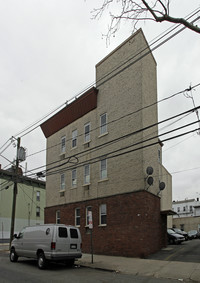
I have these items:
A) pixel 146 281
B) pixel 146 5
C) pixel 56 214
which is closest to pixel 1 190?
pixel 56 214

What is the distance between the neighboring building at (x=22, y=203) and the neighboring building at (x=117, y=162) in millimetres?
18133

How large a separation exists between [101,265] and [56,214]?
1126 centimetres

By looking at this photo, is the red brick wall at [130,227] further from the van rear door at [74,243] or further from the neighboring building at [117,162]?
the van rear door at [74,243]

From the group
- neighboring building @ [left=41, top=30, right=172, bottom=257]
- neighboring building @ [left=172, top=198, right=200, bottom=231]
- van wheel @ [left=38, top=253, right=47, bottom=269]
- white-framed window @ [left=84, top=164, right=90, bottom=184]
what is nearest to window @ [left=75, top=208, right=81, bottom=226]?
neighboring building @ [left=41, top=30, right=172, bottom=257]

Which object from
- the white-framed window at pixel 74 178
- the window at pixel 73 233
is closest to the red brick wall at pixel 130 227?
the white-framed window at pixel 74 178

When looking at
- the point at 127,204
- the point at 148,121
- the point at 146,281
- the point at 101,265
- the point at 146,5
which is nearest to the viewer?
the point at 146,5

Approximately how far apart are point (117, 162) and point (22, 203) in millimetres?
28982

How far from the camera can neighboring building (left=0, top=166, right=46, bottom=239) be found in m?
41.4

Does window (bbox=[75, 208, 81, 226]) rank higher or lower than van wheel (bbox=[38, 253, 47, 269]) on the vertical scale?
higher

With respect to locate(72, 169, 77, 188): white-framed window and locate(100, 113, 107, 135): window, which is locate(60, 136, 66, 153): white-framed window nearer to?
locate(72, 169, 77, 188): white-framed window

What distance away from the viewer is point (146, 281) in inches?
423

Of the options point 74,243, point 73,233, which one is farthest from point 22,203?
point 74,243

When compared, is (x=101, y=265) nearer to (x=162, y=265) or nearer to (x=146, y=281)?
(x=162, y=265)

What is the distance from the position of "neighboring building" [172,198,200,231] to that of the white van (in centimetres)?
4288
